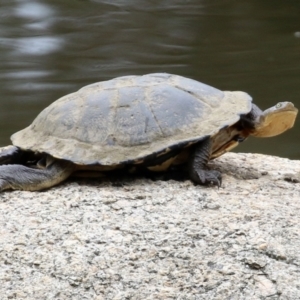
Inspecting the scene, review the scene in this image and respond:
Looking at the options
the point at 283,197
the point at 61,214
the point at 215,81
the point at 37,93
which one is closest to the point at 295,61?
the point at 215,81

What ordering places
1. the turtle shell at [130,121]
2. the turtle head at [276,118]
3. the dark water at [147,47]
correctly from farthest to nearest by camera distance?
the dark water at [147,47] < the turtle head at [276,118] < the turtle shell at [130,121]

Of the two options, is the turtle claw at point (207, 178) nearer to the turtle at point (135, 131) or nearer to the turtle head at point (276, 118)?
the turtle at point (135, 131)

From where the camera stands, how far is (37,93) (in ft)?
22.9

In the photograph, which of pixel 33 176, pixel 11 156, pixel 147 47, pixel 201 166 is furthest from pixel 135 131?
pixel 147 47

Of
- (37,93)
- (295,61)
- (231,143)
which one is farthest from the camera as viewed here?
(295,61)

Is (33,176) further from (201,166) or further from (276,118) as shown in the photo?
(276,118)

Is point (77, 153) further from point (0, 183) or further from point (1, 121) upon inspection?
point (1, 121)

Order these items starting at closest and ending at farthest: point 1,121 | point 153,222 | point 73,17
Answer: point 153,222, point 1,121, point 73,17

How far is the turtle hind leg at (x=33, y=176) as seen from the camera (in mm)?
2486

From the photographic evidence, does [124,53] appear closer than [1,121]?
No

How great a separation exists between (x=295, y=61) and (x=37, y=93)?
320cm

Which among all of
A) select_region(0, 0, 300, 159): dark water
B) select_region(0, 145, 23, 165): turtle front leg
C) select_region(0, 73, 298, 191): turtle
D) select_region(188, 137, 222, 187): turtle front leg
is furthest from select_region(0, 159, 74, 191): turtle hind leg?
select_region(0, 0, 300, 159): dark water

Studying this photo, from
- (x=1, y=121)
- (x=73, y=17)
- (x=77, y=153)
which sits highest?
(x=73, y=17)

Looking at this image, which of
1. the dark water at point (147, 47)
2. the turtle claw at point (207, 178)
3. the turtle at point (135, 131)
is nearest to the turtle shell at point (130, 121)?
the turtle at point (135, 131)
